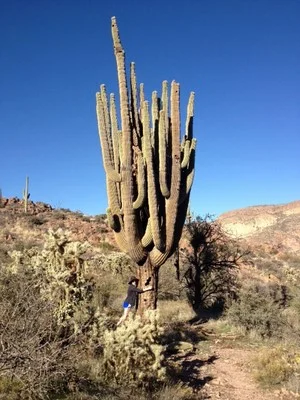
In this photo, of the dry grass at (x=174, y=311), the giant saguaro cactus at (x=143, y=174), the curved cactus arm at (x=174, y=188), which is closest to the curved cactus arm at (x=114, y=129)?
the giant saguaro cactus at (x=143, y=174)

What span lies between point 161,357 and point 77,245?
2.74 metres

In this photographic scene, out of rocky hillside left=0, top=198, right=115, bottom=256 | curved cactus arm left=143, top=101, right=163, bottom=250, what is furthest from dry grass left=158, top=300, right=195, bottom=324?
rocky hillside left=0, top=198, right=115, bottom=256

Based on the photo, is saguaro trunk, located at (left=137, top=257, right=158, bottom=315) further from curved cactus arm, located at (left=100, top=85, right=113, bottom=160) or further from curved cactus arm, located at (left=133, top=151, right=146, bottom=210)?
curved cactus arm, located at (left=100, top=85, right=113, bottom=160)

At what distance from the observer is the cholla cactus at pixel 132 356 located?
6145 millimetres

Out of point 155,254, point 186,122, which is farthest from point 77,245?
point 186,122

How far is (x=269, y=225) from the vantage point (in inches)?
2454

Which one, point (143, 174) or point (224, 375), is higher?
point (143, 174)

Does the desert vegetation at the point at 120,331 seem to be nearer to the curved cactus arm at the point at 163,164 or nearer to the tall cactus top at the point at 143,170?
the tall cactus top at the point at 143,170

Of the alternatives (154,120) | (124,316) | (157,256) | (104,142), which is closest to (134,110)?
(154,120)

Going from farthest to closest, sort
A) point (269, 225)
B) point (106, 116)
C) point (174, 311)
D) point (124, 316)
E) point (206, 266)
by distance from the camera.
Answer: point (269, 225) < point (206, 266) < point (174, 311) < point (106, 116) < point (124, 316)

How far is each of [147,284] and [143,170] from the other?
2.36 m

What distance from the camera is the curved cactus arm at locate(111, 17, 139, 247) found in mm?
8719

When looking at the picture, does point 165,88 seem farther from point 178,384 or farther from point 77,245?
point 178,384

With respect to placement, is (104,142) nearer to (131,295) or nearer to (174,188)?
(174,188)
